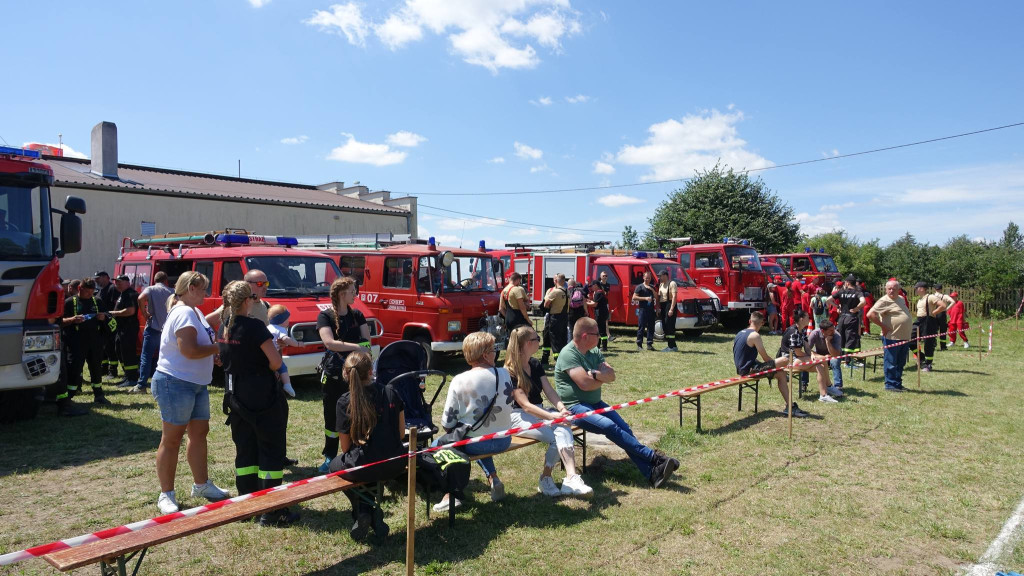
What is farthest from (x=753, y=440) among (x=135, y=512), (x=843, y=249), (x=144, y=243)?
(x=843, y=249)

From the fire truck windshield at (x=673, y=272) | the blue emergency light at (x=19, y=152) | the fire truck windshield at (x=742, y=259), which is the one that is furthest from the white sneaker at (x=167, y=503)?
the fire truck windshield at (x=742, y=259)

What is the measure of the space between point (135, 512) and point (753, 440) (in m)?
5.84

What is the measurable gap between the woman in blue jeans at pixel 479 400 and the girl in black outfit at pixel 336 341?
3.38ft

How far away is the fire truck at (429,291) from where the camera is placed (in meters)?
10.8

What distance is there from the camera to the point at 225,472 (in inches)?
225

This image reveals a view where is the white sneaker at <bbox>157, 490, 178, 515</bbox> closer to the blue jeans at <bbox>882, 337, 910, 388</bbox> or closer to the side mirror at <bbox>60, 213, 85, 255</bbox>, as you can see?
the side mirror at <bbox>60, 213, 85, 255</bbox>

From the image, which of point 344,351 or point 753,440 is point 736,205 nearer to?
point 753,440

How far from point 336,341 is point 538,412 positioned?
192 centimetres

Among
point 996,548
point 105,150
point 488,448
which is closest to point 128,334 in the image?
point 488,448

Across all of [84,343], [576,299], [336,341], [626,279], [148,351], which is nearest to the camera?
[336,341]

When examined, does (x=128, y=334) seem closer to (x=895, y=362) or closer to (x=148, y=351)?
(x=148, y=351)

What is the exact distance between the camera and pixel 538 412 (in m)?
5.32

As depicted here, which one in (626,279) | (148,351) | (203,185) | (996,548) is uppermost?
(203,185)

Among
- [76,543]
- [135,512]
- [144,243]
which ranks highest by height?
[144,243]
